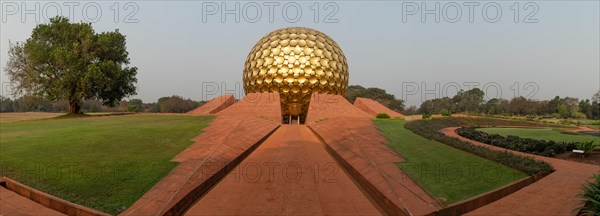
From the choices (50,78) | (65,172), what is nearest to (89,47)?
(50,78)

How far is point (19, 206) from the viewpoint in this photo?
20.9ft

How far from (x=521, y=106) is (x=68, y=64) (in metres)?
68.9

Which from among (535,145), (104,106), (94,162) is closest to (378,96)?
(104,106)

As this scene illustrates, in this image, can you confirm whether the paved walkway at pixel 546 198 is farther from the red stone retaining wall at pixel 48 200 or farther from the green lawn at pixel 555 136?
the red stone retaining wall at pixel 48 200

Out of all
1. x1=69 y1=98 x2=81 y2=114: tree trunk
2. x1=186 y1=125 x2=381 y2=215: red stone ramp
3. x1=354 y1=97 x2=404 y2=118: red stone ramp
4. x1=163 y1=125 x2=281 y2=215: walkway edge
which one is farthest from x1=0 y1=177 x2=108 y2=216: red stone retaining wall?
x1=354 y1=97 x2=404 y2=118: red stone ramp

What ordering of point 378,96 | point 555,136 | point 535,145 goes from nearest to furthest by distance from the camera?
point 535,145
point 555,136
point 378,96

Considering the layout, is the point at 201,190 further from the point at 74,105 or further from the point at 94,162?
the point at 74,105

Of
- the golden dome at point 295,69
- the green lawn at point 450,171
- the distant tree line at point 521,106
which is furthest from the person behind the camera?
the distant tree line at point 521,106

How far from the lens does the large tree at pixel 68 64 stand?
862 inches

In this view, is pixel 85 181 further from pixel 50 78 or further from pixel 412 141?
pixel 50 78

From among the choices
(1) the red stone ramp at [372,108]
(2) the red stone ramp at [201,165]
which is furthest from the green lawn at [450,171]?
(1) the red stone ramp at [372,108]

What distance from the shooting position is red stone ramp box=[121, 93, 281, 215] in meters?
6.22

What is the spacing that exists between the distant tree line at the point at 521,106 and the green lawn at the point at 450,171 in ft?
110

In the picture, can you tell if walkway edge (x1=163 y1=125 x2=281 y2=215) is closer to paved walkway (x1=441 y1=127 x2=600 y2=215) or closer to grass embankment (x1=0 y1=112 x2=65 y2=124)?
paved walkway (x1=441 y1=127 x2=600 y2=215)
